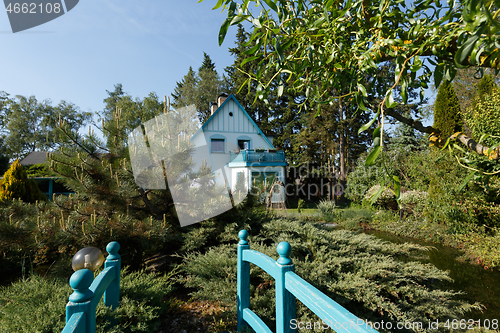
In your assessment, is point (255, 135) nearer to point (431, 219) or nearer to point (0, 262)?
point (431, 219)

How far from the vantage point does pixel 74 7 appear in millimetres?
2113

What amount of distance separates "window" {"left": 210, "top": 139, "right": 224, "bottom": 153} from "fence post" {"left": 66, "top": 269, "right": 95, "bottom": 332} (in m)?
14.8

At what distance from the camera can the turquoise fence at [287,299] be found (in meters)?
0.93

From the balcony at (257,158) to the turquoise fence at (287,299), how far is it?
40.7 feet

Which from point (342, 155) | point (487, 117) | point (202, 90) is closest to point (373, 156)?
point (487, 117)

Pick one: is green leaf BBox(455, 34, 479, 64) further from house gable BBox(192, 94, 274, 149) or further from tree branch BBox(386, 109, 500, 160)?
house gable BBox(192, 94, 274, 149)

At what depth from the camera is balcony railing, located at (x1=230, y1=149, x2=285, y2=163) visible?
1472 cm

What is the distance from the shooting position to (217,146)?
16.0 meters

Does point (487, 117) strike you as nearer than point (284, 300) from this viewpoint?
No

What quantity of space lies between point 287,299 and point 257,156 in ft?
44.4

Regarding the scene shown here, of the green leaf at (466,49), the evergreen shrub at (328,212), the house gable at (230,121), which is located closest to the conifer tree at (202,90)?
the house gable at (230,121)

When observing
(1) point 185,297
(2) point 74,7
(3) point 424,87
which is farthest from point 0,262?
(3) point 424,87

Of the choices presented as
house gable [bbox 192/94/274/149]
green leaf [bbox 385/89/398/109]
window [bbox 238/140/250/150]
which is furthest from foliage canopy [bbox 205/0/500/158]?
window [bbox 238/140/250/150]

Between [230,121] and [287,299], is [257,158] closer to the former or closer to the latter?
[230,121]
